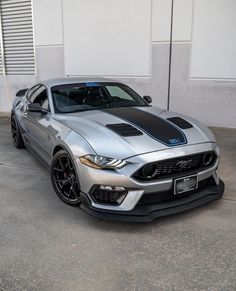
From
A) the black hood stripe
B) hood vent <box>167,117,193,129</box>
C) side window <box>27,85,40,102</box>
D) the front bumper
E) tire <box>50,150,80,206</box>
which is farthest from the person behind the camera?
side window <box>27,85,40,102</box>

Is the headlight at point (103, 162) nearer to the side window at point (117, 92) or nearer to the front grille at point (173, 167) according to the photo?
the front grille at point (173, 167)

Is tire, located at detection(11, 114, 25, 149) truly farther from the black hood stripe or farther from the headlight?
the headlight

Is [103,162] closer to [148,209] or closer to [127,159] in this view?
[127,159]

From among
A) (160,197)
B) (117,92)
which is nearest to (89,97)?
(117,92)

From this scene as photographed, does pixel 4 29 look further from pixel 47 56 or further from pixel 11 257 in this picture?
pixel 11 257

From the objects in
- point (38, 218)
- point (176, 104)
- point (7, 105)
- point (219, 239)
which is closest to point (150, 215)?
point (219, 239)

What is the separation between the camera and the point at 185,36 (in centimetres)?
768

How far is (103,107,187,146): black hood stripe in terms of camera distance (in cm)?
347

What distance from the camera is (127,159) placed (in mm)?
3176

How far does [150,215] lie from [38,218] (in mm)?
1295

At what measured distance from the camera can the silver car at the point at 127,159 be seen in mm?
3195

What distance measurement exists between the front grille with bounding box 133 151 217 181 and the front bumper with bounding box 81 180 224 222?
0.28 meters

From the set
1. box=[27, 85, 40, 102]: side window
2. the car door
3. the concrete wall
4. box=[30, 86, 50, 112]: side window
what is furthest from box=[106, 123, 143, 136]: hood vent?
the concrete wall

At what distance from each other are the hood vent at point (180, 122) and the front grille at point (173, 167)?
1.43ft
